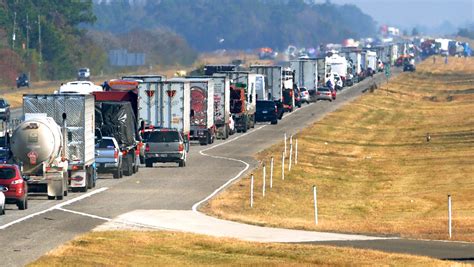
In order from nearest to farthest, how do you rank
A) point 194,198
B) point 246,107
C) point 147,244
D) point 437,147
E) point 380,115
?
point 147,244 → point 194,198 → point 437,147 → point 246,107 → point 380,115

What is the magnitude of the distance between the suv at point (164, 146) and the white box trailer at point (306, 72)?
2493 inches

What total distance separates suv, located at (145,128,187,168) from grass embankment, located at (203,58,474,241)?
366 cm

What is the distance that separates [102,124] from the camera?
190 feet

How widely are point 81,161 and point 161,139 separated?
12904 millimetres

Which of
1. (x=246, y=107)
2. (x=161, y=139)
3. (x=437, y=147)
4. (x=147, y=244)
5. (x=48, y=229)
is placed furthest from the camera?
(x=246, y=107)

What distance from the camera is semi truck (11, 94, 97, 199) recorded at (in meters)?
46.9

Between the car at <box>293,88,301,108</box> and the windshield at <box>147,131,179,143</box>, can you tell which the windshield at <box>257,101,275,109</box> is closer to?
the car at <box>293,88,301,108</box>

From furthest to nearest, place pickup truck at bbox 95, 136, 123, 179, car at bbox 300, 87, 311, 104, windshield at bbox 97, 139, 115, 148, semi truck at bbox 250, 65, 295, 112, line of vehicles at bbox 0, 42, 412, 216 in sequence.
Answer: car at bbox 300, 87, 311, 104 < semi truck at bbox 250, 65, 295, 112 < pickup truck at bbox 95, 136, 123, 179 < windshield at bbox 97, 139, 115, 148 < line of vehicles at bbox 0, 42, 412, 216

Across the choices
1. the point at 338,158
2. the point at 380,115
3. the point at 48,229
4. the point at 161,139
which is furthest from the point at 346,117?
the point at 48,229

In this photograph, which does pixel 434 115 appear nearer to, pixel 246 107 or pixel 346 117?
pixel 346 117

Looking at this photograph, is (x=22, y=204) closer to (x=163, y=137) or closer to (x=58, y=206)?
(x=58, y=206)

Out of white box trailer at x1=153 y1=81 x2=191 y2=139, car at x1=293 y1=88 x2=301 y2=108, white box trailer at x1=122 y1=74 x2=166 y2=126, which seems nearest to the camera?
white box trailer at x1=122 y1=74 x2=166 y2=126

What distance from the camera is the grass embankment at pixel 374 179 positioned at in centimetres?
4425

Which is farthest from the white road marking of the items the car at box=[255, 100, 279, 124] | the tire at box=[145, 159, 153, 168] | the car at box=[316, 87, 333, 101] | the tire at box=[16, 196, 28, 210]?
the car at box=[316, 87, 333, 101]
